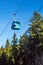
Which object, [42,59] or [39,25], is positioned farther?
[39,25]

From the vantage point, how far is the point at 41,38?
58.3 meters

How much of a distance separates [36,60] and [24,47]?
22.2 ft

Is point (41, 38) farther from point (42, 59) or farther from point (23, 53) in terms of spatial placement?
point (23, 53)

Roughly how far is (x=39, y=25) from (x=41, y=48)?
21.4ft

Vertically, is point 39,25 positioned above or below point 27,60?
above

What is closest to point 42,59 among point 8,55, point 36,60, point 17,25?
point 36,60

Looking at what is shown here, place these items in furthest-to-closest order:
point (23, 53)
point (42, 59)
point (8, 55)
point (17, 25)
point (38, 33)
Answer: point (8, 55), point (23, 53), point (38, 33), point (42, 59), point (17, 25)

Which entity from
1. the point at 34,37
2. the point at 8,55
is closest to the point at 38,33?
the point at 34,37

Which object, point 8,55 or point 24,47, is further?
point 8,55

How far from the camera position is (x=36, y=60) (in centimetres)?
5797

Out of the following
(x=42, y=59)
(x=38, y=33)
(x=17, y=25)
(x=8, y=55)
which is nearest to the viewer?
(x=17, y=25)

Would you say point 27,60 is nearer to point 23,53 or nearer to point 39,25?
point 23,53

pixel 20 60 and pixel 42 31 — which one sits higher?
pixel 42 31

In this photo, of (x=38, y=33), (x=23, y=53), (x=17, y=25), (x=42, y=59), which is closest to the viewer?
(x=17, y=25)
